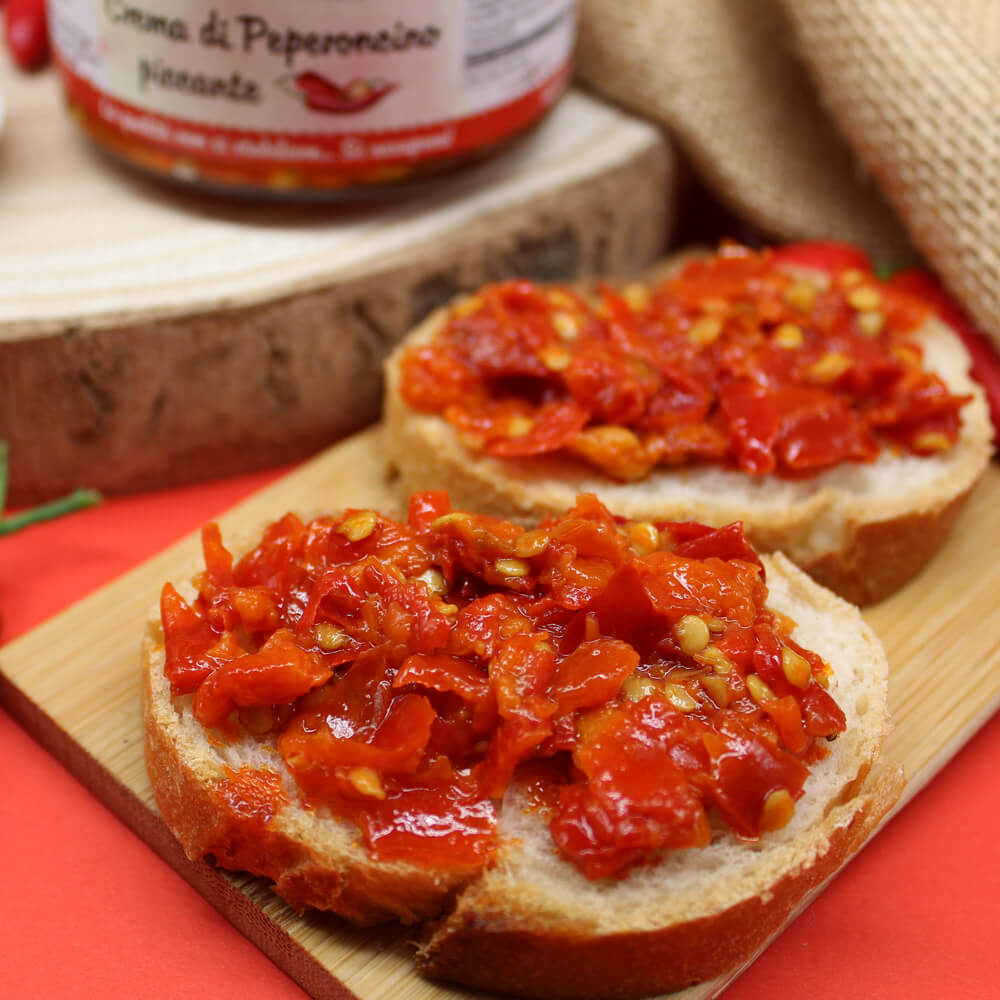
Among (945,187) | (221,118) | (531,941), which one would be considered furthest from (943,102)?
(531,941)

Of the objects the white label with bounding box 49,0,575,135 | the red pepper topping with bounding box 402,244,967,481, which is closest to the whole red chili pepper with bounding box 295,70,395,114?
the white label with bounding box 49,0,575,135

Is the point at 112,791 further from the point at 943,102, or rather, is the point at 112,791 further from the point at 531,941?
the point at 943,102

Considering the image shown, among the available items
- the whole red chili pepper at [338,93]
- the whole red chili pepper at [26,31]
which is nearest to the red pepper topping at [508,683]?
the whole red chili pepper at [338,93]

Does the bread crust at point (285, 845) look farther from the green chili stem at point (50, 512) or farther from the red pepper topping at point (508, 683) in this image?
the green chili stem at point (50, 512)

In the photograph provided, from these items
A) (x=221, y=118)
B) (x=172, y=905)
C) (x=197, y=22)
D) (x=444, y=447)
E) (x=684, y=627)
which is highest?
(x=197, y=22)

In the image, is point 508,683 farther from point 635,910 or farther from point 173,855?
point 173,855

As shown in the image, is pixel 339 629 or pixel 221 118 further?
pixel 221 118

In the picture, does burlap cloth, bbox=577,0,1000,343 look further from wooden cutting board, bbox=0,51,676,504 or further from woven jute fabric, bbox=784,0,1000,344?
wooden cutting board, bbox=0,51,676,504
